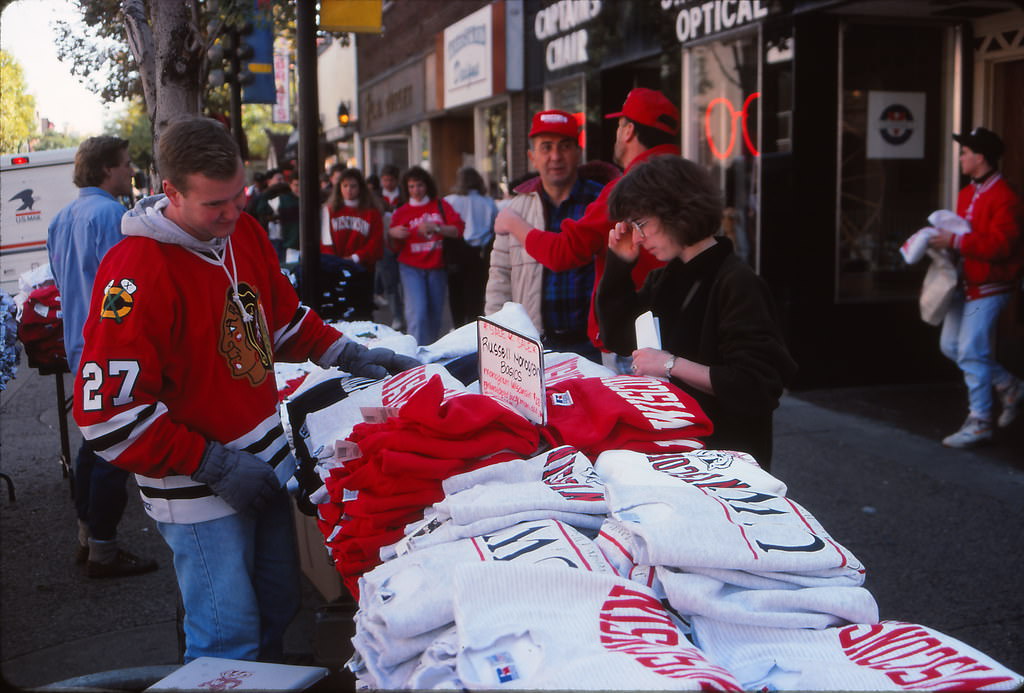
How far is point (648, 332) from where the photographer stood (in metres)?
2.92

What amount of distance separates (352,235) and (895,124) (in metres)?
5.23

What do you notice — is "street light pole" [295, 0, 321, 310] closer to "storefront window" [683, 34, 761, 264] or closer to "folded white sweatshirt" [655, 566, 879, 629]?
"storefront window" [683, 34, 761, 264]

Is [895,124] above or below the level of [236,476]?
above

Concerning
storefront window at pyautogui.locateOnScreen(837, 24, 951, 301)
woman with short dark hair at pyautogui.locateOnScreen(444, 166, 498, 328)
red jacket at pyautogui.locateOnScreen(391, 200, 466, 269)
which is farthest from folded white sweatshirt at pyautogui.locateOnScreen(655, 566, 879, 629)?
woman with short dark hair at pyautogui.locateOnScreen(444, 166, 498, 328)

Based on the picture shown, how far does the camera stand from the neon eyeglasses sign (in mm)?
9094

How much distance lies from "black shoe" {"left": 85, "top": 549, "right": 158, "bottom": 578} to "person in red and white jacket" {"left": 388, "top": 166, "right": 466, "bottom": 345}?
5335 mm

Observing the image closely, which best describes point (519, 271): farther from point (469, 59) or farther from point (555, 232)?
point (469, 59)

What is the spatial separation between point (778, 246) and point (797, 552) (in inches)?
274

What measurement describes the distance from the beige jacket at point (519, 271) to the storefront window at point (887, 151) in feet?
14.8

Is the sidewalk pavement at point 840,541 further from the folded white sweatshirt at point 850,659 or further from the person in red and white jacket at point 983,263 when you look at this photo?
the folded white sweatshirt at point 850,659

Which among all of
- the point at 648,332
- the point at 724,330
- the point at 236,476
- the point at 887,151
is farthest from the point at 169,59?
the point at 887,151

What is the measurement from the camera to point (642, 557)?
1673 millimetres

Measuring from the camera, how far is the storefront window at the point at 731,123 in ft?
29.6

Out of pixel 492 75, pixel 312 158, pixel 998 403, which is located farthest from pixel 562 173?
pixel 492 75
